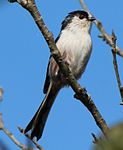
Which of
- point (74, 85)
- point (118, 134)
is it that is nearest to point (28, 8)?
point (74, 85)

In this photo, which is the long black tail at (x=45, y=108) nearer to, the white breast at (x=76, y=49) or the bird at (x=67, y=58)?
the bird at (x=67, y=58)

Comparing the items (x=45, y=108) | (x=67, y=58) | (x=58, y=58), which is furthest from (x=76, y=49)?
(x=58, y=58)

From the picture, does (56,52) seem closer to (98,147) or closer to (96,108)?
(96,108)

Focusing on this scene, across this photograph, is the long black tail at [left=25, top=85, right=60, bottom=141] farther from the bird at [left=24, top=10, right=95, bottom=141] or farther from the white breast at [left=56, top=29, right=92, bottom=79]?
the white breast at [left=56, top=29, right=92, bottom=79]

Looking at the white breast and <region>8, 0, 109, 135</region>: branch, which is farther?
the white breast

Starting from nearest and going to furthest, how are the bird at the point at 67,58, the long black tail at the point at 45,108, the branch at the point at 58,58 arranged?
the branch at the point at 58,58, the long black tail at the point at 45,108, the bird at the point at 67,58

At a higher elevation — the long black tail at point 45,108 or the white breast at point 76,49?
the white breast at point 76,49

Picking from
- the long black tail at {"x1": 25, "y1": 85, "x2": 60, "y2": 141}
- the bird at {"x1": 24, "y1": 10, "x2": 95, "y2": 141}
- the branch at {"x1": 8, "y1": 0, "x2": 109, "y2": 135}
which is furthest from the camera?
the bird at {"x1": 24, "y1": 10, "x2": 95, "y2": 141}

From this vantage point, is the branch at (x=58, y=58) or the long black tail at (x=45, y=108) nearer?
the branch at (x=58, y=58)

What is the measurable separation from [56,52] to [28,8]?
1.44ft

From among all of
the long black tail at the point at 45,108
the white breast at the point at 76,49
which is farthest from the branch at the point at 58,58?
the white breast at the point at 76,49

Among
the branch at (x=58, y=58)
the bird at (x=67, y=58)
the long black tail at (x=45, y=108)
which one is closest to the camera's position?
the branch at (x=58, y=58)

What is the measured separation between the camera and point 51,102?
5.25 metres

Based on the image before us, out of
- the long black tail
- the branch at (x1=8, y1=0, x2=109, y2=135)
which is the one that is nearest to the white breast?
the long black tail
